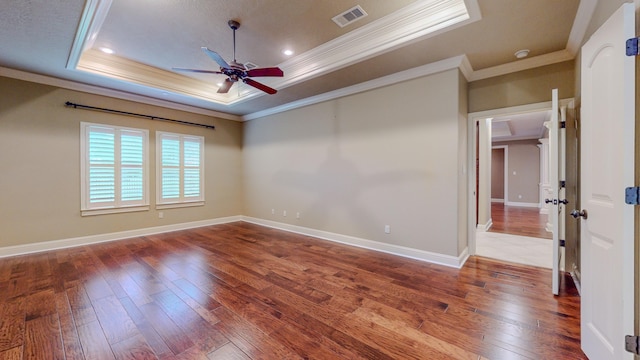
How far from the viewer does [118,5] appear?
2.82 metres

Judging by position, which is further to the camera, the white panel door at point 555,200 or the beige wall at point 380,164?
the beige wall at point 380,164

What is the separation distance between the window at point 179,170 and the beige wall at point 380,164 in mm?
1837

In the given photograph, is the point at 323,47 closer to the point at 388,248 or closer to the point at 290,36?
the point at 290,36

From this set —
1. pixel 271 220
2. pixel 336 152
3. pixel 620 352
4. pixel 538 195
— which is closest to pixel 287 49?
pixel 336 152

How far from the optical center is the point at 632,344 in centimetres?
137

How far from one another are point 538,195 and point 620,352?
1116 cm

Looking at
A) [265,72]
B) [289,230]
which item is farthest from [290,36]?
[289,230]

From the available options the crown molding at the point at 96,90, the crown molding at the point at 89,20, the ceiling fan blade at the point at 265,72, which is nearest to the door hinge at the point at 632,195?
the ceiling fan blade at the point at 265,72

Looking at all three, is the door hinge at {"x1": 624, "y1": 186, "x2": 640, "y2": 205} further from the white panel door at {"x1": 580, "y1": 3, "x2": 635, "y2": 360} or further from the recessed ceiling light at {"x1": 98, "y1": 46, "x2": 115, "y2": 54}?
the recessed ceiling light at {"x1": 98, "y1": 46, "x2": 115, "y2": 54}

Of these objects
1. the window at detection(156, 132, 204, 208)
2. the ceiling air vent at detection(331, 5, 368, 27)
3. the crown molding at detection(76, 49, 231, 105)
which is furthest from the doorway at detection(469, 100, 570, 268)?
the window at detection(156, 132, 204, 208)

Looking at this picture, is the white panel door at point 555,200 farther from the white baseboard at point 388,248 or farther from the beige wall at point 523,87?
the white baseboard at point 388,248

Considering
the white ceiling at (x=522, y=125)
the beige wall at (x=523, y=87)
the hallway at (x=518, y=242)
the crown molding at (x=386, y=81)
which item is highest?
the white ceiling at (x=522, y=125)

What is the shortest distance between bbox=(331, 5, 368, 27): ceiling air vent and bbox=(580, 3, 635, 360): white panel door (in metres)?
2.03

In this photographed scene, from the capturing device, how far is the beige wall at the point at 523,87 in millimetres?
3269
